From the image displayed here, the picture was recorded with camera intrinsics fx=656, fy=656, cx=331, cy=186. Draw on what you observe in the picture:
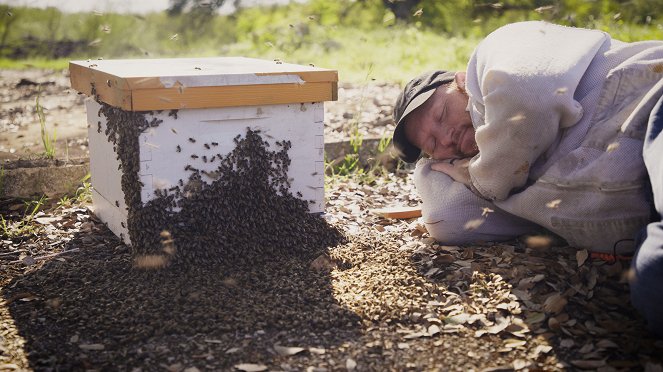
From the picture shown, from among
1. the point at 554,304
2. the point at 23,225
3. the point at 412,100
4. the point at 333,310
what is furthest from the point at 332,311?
the point at 23,225

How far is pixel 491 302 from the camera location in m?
2.62

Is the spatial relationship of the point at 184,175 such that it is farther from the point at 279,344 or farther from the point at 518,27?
the point at 518,27

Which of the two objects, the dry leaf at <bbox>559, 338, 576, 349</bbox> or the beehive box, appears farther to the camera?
the beehive box

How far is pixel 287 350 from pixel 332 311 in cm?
30

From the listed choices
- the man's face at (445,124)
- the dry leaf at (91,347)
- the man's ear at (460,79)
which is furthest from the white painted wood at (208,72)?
the dry leaf at (91,347)

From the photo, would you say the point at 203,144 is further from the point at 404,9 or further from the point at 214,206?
→ the point at 404,9

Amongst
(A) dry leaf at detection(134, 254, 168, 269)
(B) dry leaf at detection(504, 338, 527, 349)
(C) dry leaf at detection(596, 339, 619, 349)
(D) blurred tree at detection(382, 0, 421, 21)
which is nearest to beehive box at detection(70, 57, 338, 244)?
(A) dry leaf at detection(134, 254, 168, 269)

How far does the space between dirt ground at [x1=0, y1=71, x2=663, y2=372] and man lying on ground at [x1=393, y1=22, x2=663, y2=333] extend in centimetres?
17

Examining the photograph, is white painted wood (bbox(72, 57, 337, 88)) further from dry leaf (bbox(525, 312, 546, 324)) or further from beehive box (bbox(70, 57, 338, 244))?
dry leaf (bbox(525, 312, 546, 324))

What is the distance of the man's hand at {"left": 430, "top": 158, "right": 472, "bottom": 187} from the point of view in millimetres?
3215

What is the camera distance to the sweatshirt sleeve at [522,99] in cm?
270

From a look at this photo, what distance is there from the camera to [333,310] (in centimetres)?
258

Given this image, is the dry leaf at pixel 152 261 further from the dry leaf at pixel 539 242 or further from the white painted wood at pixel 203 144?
the dry leaf at pixel 539 242

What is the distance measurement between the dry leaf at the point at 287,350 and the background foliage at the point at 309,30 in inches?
241
